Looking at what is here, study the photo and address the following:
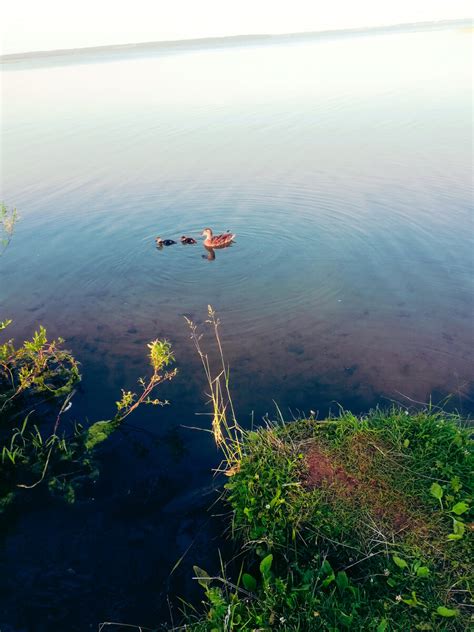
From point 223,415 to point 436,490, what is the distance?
2650mm

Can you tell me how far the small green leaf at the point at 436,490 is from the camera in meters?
5.04

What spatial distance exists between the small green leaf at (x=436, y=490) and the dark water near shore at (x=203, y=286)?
2167mm

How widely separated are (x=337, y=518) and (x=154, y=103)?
3145 centimetres

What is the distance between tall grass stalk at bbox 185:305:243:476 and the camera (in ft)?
19.9

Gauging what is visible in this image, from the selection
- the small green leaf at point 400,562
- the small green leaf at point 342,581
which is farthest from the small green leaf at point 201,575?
the small green leaf at point 400,562

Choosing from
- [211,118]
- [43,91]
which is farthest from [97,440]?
[43,91]

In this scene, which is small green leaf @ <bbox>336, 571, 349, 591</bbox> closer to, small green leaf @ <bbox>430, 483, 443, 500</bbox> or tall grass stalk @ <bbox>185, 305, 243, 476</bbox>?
small green leaf @ <bbox>430, 483, 443, 500</bbox>

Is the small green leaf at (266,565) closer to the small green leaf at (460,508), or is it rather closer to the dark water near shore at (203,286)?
the dark water near shore at (203,286)

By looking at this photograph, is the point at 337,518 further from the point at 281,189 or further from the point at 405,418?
the point at 281,189

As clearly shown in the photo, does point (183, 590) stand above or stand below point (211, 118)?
below

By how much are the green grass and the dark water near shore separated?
2.81 feet

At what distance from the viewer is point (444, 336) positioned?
866 cm

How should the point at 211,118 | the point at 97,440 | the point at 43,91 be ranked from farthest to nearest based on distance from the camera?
the point at 43,91, the point at 211,118, the point at 97,440

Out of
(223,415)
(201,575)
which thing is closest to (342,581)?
(201,575)
